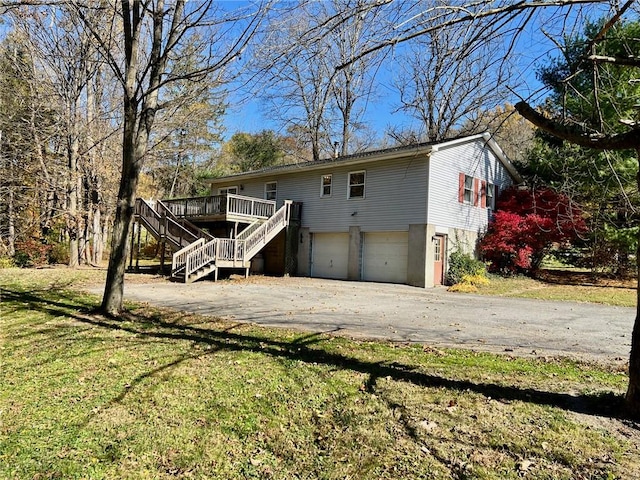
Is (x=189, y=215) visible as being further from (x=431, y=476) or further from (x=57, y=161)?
(x=431, y=476)

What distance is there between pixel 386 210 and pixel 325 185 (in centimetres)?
362

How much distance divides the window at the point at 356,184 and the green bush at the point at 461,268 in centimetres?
474

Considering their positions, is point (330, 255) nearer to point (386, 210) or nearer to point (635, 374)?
point (386, 210)

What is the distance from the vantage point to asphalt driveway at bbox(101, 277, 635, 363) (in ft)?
20.4

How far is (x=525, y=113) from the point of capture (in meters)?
3.55

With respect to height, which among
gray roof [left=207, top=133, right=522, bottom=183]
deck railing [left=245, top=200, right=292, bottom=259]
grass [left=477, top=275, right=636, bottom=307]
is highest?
gray roof [left=207, top=133, right=522, bottom=183]

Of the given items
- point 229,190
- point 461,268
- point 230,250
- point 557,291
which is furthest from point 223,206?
point 557,291

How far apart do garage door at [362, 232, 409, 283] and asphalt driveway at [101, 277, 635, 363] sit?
304 centimetres

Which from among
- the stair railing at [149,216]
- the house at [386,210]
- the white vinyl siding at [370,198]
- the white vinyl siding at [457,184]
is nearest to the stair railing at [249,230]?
the house at [386,210]

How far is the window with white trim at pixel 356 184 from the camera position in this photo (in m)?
17.6

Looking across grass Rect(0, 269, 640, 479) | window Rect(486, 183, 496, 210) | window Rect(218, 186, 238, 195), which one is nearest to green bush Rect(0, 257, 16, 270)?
window Rect(218, 186, 238, 195)

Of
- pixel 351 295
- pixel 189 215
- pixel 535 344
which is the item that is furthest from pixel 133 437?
pixel 189 215

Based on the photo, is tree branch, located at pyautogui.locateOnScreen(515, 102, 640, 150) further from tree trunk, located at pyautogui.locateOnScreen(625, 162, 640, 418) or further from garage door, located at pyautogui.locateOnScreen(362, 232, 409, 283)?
garage door, located at pyautogui.locateOnScreen(362, 232, 409, 283)

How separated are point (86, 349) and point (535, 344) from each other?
6323mm
